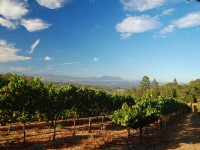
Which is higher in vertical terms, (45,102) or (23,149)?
(45,102)

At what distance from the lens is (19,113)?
43656 millimetres

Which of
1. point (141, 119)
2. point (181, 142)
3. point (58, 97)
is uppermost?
point (58, 97)

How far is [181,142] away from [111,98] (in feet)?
89.0

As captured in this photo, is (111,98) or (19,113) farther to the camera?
(111,98)

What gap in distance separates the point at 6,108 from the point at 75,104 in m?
21.4

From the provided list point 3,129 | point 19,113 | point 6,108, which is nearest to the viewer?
point 6,108

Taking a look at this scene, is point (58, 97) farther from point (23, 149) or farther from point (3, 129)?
point (3, 129)

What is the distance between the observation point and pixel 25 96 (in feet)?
137

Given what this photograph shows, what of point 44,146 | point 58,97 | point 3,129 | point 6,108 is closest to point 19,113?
point 6,108

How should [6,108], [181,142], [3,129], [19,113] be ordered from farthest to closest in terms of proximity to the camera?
[3,129] < [181,142] < [19,113] < [6,108]

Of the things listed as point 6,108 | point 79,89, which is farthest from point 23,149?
point 79,89

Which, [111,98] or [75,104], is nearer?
[75,104]

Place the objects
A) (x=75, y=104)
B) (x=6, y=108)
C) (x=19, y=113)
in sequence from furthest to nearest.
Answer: (x=75, y=104)
(x=19, y=113)
(x=6, y=108)

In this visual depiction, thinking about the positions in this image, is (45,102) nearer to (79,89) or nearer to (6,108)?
(6,108)
